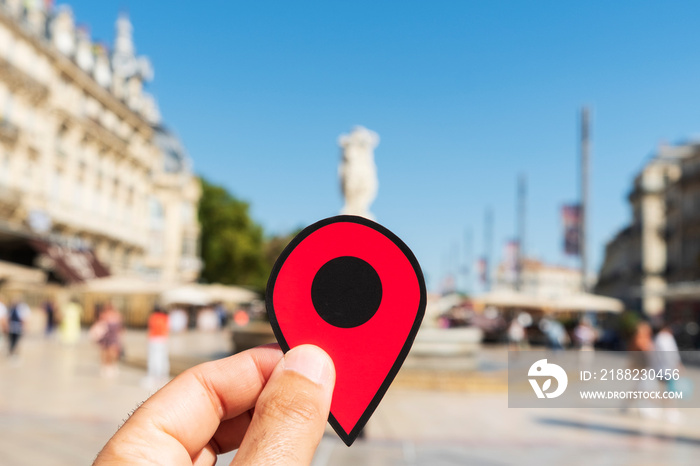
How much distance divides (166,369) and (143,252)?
127 feet

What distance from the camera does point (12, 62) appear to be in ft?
103

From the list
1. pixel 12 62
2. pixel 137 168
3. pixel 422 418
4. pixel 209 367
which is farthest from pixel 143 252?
pixel 209 367

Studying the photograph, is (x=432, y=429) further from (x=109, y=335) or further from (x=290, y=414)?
(x=109, y=335)

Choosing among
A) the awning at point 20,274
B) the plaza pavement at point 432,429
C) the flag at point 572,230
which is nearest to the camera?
the plaza pavement at point 432,429

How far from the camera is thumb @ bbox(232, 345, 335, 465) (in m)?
1.26

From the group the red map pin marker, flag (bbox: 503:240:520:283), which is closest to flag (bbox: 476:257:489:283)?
flag (bbox: 503:240:520:283)

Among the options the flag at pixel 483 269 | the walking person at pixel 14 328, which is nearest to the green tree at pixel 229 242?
the flag at pixel 483 269

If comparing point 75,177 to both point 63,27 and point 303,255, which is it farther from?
point 303,255

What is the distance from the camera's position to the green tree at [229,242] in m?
65.7

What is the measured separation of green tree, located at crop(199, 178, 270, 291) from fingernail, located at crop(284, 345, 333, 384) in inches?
2544

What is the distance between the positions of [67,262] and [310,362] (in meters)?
36.4

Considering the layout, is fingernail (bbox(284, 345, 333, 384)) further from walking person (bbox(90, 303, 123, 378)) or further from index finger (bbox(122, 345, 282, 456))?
walking person (bbox(90, 303, 123, 378))

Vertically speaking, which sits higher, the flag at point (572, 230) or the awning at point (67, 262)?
the flag at point (572, 230)

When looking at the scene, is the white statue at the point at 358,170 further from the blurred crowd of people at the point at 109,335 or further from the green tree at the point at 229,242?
the green tree at the point at 229,242
